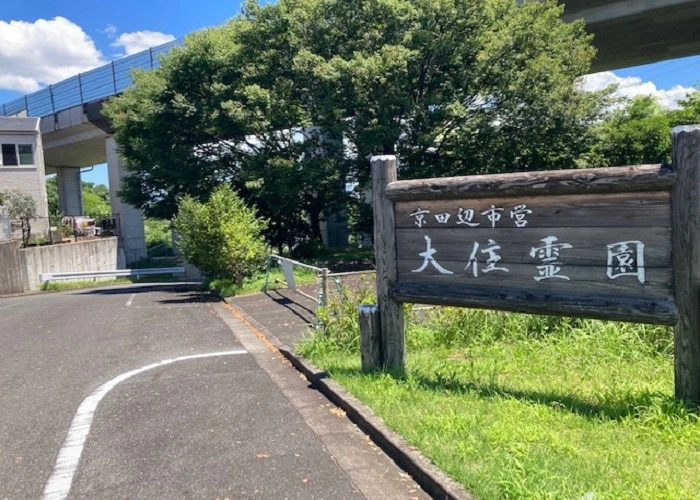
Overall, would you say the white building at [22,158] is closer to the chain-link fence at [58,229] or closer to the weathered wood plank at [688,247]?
the chain-link fence at [58,229]

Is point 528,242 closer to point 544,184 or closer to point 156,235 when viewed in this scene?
point 544,184

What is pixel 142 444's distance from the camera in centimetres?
457

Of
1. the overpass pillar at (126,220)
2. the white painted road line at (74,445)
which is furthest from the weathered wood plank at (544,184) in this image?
the overpass pillar at (126,220)

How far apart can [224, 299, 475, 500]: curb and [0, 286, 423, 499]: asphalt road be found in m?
0.09

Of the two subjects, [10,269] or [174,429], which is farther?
[10,269]

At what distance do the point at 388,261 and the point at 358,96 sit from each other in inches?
533

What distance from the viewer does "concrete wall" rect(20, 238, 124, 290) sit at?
24625mm

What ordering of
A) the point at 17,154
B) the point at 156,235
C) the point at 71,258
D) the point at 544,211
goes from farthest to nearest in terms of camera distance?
the point at 156,235, the point at 17,154, the point at 71,258, the point at 544,211

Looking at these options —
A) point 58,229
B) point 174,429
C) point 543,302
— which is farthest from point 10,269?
point 543,302

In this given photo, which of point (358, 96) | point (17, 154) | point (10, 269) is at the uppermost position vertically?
point (17, 154)

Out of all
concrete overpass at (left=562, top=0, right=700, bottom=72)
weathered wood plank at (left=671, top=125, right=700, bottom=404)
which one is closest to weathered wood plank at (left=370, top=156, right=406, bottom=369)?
weathered wood plank at (left=671, top=125, right=700, bottom=404)

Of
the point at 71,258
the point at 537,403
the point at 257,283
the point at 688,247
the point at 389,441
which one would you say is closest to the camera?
the point at 688,247

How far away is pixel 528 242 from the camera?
4.73 metres

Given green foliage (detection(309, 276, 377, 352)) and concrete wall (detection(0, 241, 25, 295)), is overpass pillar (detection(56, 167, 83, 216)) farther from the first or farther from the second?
green foliage (detection(309, 276, 377, 352))
